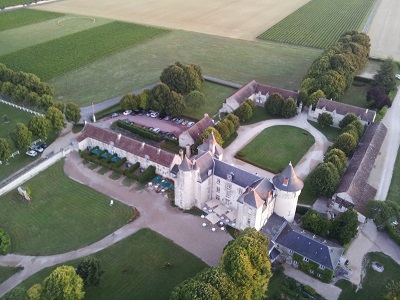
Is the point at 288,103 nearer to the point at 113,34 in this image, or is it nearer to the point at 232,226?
the point at 232,226

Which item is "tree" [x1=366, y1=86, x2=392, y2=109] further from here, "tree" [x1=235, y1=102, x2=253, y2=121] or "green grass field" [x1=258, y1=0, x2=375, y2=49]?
"green grass field" [x1=258, y1=0, x2=375, y2=49]

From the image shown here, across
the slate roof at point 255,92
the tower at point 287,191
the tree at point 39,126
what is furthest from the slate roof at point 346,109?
the tree at point 39,126

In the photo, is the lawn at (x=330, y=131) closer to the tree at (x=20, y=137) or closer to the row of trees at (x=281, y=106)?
the row of trees at (x=281, y=106)

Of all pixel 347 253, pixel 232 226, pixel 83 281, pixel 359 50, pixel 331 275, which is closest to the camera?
pixel 83 281

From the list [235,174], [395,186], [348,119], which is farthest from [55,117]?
[395,186]

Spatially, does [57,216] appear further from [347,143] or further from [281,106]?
[281,106]

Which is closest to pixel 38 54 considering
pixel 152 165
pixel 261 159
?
pixel 152 165

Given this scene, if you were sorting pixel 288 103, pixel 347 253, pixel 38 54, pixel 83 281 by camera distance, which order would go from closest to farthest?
pixel 83 281, pixel 347 253, pixel 288 103, pixel 38 54
